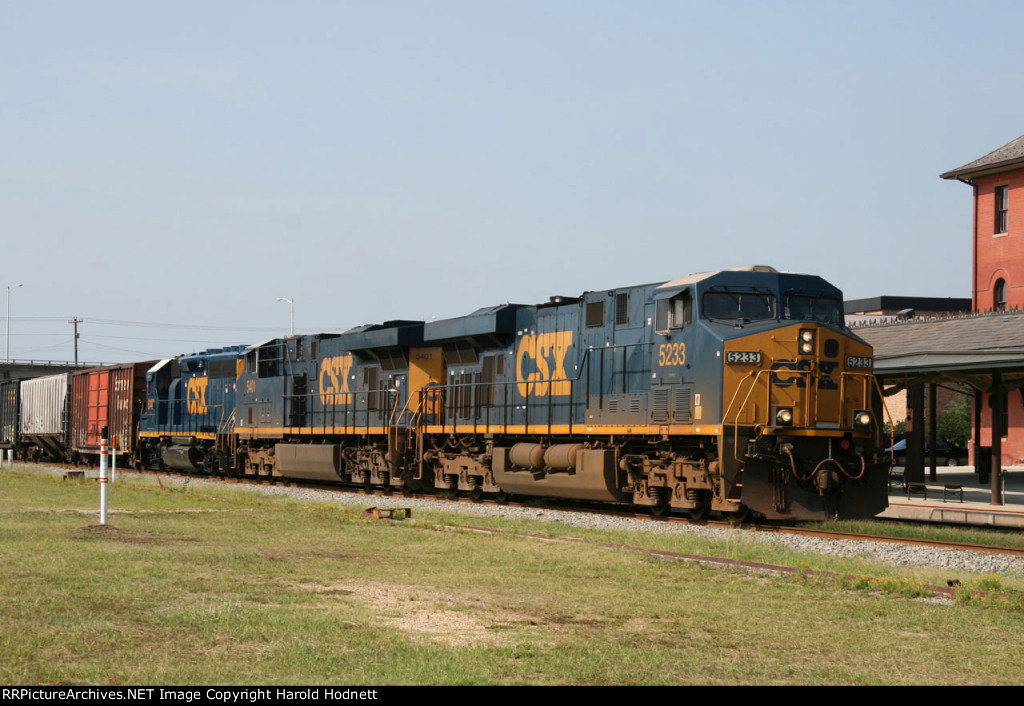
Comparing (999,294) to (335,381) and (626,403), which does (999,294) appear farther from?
(626,403)

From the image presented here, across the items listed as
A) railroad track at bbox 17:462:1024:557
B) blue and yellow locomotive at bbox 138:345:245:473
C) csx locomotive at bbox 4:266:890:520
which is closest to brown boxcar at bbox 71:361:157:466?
blue and yellow locomotive at bbox 138:345:245:473

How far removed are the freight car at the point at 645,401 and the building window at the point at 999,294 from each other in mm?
28647

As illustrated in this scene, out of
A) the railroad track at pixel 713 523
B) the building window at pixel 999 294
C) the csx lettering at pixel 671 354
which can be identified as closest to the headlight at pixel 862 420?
the railroad track at pixel 713 523

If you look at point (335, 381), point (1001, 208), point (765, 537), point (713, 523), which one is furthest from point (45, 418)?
point (1001, 208)

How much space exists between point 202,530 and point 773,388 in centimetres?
839

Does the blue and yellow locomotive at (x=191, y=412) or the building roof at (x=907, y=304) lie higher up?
the building roof at (x=907, y=304)

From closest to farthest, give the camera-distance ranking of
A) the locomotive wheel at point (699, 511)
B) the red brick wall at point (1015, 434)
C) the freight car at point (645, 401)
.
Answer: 1. the freight car at point (645, 401)
2. the locomotive wheel at point (699, 511)
3. the red brick wall at point (1015, 434)

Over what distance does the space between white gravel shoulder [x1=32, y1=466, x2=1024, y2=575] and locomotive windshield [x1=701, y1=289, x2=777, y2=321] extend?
132 inches

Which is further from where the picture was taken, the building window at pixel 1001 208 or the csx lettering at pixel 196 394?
the building window at pixel 1001 208

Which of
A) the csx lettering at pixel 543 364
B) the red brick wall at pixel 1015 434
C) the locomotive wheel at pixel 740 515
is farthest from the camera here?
the red brick wall at pixel 1015 434

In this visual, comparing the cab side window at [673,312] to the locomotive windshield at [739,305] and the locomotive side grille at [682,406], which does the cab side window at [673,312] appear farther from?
the locomotive side grille at [682,406]

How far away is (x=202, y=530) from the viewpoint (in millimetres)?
14508

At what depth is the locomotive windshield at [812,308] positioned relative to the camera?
17.8 meters

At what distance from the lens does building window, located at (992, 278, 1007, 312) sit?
44.6 m
